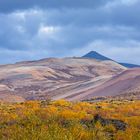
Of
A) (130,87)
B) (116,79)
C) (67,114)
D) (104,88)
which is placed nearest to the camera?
(67,114)

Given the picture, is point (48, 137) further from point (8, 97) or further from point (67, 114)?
point (8, 97)

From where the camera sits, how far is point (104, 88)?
589 feet

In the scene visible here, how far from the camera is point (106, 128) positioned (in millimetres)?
50688

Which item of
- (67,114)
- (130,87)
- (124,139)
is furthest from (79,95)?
(124,139)

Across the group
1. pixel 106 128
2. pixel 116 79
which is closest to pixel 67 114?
pixel 106 128

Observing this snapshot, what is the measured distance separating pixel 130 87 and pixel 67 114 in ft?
356

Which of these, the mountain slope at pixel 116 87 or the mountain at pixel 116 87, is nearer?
the mountain at pixel 116 87

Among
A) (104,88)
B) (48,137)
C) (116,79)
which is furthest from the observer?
(116,79)

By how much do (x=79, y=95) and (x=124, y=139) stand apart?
134 m

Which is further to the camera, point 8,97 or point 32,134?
point 8,97

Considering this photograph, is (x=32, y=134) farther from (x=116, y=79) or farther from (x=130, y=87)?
(x=116, y=79)

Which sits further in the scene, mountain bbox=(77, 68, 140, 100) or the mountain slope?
the mountain slope

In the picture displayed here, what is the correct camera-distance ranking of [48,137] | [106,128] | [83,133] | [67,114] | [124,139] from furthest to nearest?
[67,114], [106,128], [124,139], [83,133], [48,137]

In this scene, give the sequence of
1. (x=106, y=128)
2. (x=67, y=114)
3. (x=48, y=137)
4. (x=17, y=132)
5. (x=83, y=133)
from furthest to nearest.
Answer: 1. (x=67, y=114)
2. (x=106, y=128)
3. (x=83, y=133)
4. (x=17, y=132)
5. (x=48, y=137)
